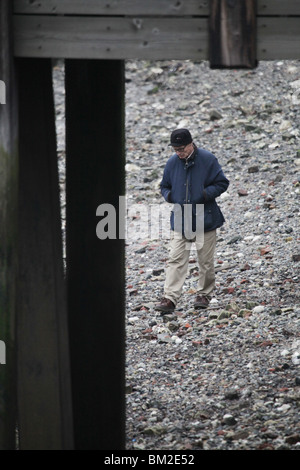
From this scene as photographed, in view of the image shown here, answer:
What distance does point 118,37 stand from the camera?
3.64m

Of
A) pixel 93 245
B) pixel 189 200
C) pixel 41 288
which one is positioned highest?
pixel 189 200

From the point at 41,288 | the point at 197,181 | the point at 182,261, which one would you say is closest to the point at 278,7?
the point at 41,288

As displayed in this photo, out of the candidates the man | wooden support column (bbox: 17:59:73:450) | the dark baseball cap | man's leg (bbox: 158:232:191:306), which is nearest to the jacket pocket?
the man

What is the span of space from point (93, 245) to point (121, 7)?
137 centimetres

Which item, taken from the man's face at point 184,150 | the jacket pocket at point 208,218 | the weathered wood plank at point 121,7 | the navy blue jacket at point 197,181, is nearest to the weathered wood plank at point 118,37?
the weathered wood plank at point 121,7

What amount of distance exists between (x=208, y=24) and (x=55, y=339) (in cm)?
165

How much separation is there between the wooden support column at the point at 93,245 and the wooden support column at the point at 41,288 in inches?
14.2

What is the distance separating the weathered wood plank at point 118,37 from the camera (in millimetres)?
3619

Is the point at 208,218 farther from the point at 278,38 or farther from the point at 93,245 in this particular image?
the point at 278,38

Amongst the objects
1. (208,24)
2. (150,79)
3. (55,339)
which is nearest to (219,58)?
(208,24)

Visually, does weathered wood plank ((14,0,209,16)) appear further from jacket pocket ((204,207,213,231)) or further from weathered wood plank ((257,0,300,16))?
jacket pocket ((204,207,213,231))

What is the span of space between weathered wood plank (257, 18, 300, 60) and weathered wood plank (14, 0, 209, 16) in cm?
26

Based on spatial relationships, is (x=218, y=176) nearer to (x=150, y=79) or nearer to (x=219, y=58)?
(x=219, y=58)

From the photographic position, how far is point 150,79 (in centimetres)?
1515
